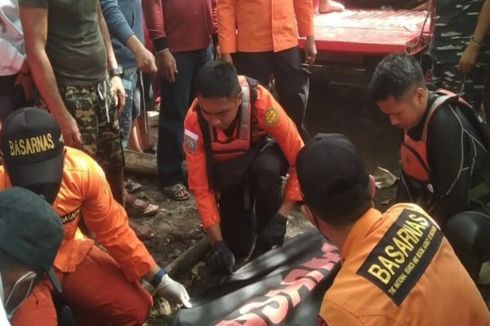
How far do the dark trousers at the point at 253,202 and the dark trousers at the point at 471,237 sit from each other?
0.87 m

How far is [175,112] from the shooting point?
416cm

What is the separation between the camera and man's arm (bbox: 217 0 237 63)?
4.02 metres

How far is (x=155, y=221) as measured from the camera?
400cm

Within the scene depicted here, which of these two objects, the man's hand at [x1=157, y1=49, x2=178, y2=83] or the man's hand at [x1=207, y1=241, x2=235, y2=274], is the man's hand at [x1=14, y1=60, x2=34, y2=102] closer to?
the man's hand at [x1=157, y1=49, x2=178, y2=83]

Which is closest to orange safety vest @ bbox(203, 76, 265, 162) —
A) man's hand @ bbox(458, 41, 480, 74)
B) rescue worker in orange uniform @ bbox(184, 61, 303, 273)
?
rescue worker in orange uniform @ bbox(184, 61, 303, 273)

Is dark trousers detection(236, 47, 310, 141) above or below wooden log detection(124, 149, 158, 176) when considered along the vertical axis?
above

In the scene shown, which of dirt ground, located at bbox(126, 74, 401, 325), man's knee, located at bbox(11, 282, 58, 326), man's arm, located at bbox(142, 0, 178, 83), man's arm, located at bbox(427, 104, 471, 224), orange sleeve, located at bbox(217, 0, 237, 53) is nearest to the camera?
man's knee, located at bbox(11, 282, 58, 326)

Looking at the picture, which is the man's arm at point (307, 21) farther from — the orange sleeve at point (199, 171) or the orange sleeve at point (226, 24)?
the orange sleeve at point (199, 171)

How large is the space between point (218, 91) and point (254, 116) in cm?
32

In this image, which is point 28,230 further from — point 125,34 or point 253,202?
point 125,34

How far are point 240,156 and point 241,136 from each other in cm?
12

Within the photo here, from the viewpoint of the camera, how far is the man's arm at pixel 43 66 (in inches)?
113

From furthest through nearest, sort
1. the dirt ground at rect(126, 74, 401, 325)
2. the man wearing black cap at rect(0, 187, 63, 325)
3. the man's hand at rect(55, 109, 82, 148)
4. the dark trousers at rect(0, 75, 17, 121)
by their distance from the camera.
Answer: the dirt ground at rect(126, 74, 401, 325) < the dark trousers at rect(0, 75, 17, 121) < the man's hand at rect(55, 109, 82, 148) < the man wearing black cap at rect(0, 187, 63, 325)

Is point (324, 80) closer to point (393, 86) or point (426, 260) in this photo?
point (393, 86)
